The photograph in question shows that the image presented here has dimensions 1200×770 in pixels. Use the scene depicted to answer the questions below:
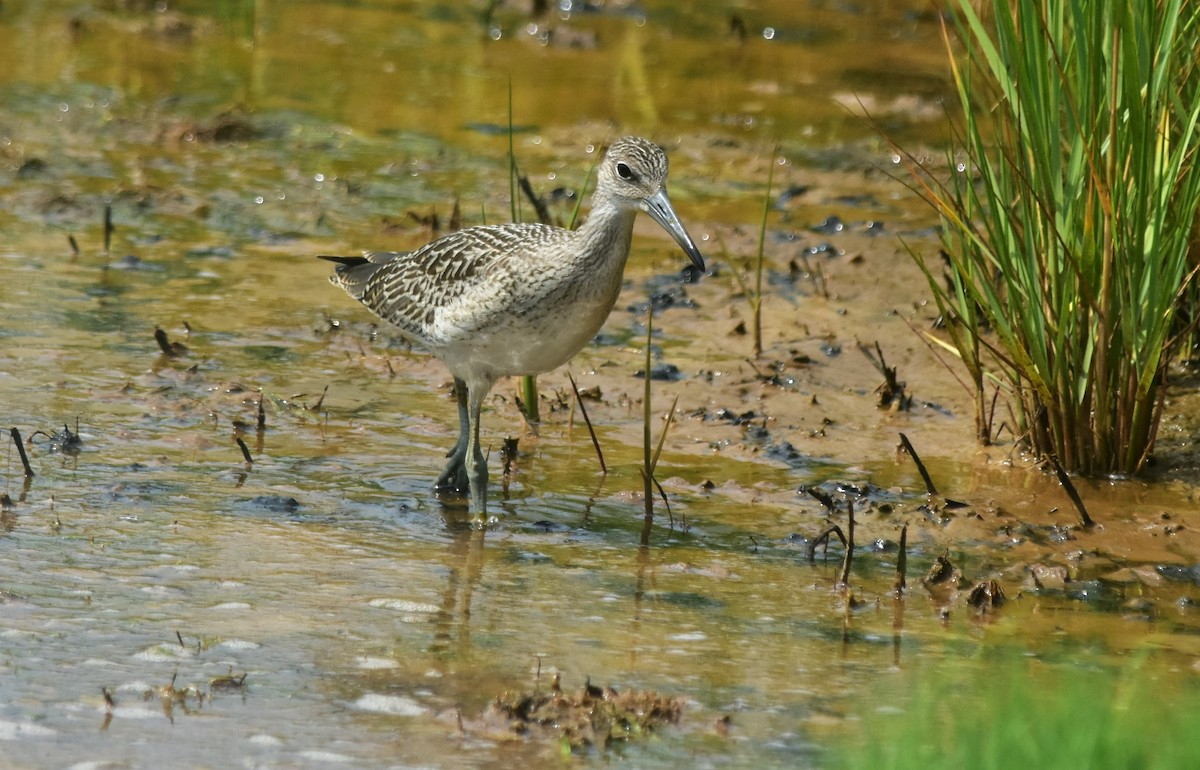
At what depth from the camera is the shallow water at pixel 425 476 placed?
17.1 ft

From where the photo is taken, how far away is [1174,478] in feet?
24.5

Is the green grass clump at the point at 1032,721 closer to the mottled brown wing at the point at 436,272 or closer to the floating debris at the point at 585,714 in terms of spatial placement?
the floating debris at the point at 585,714

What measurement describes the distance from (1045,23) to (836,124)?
7.41 metres

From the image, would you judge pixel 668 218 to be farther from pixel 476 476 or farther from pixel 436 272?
pixel 476 476

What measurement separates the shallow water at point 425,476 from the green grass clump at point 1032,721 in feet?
0.54

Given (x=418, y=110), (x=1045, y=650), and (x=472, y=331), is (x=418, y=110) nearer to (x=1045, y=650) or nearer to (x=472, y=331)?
(x=472, y=331)

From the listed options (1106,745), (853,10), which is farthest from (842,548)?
(853,10)

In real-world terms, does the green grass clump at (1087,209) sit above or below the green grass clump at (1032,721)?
above

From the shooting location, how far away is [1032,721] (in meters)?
4.27

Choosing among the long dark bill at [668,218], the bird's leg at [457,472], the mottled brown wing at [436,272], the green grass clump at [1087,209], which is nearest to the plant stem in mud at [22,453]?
the bird's leg at [457,472]

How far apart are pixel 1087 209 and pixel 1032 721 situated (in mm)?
3080

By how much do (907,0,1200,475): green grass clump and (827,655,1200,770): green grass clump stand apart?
171cm

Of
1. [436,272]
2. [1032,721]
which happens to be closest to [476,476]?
[436,272]

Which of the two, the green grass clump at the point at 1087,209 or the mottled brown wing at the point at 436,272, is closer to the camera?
the green grass clump at the point at 1087,209
